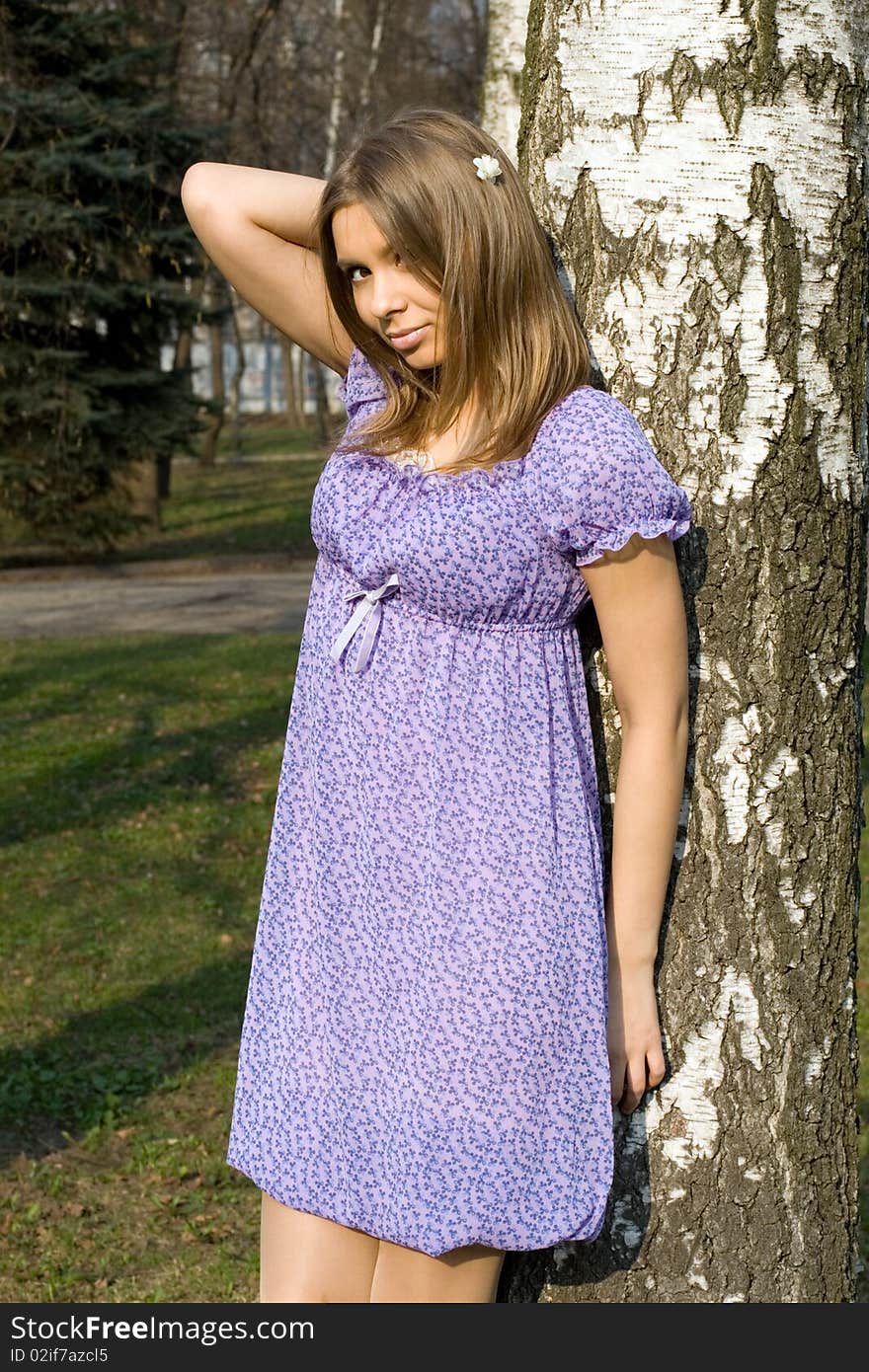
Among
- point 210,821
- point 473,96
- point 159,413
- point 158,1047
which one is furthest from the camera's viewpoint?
point 473,96

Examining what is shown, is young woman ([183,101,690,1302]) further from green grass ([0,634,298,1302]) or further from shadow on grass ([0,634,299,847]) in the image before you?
shadow on grass ([0,634,299,847])

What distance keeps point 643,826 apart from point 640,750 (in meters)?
0.09

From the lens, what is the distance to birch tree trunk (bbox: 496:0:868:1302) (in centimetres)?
203

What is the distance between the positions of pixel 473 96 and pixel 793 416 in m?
24.1

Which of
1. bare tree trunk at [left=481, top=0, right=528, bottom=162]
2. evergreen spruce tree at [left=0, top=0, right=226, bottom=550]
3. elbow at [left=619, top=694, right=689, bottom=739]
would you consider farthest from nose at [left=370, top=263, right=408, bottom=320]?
evergreen spruce tree at [left=0, top=0, right=226, bottom=550]

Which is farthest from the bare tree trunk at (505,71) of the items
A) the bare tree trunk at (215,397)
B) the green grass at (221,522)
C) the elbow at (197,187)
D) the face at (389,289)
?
the bare tree trunk at (215,397)

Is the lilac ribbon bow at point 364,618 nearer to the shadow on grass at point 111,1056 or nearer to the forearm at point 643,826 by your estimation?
the forearm at point 643,826

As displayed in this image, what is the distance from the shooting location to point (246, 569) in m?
16.5

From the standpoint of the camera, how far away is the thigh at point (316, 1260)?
6.67ft

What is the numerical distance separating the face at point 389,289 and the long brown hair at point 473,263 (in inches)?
0.7

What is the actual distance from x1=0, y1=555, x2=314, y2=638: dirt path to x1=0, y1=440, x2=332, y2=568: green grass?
68cm

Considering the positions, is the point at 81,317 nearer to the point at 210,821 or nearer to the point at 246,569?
the point at 246,569

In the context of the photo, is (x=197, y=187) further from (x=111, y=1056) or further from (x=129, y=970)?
(x=129, y=970)
